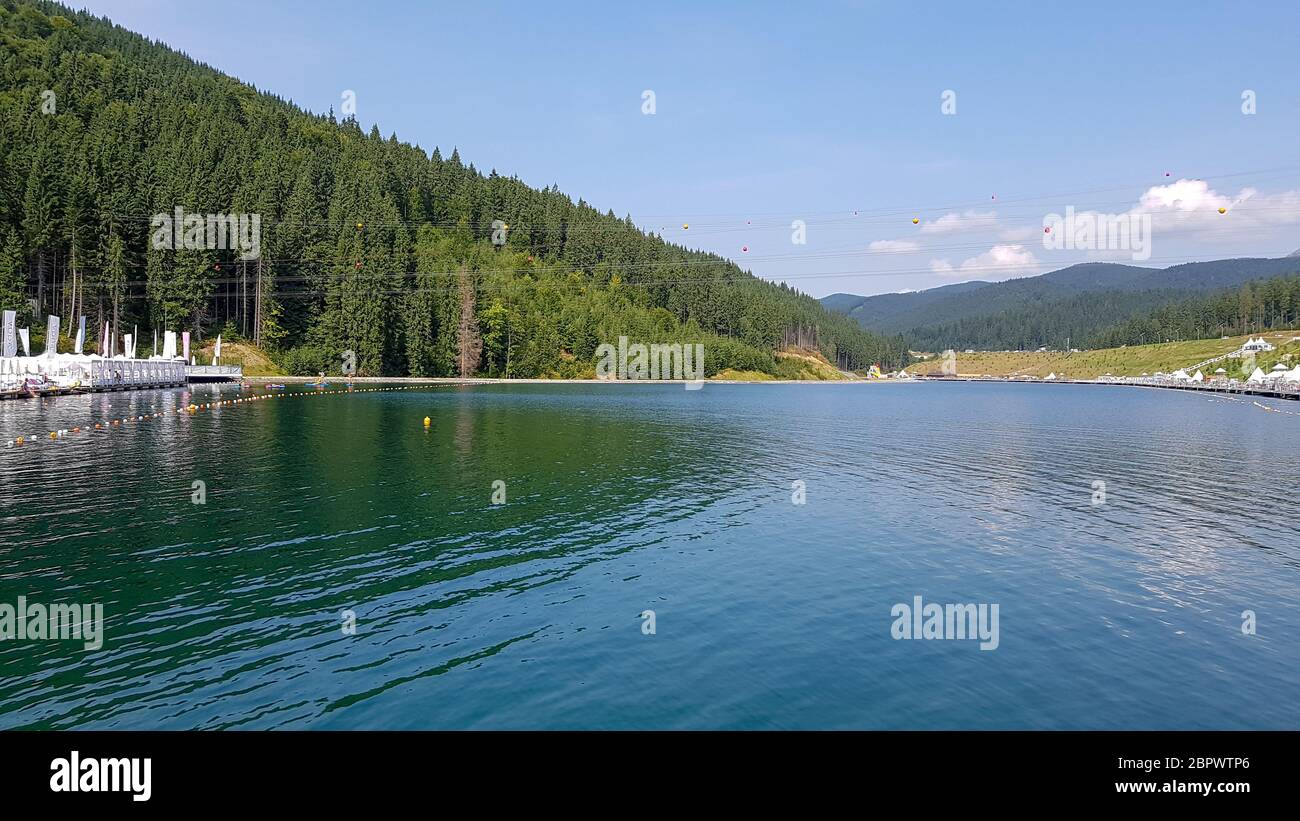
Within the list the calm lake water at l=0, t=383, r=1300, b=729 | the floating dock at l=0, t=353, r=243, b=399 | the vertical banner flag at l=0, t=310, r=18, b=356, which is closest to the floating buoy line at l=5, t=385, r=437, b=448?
the calm lake water at l=0, t=383, r=1300, b=729

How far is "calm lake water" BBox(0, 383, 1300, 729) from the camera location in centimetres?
1791

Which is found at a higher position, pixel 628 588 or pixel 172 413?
pixel 172 413

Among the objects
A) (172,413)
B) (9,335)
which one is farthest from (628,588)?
(9,335)

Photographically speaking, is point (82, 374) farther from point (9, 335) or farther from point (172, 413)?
point (172, 413)

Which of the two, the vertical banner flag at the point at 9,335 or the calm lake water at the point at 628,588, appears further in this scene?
the vertical banner flag at the point at 9,335

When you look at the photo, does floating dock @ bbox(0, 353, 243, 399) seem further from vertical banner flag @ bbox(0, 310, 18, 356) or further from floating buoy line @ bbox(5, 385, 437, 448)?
floating buoy line @ bbox(5, 385, 437, 448)

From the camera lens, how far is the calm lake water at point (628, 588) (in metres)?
17.9

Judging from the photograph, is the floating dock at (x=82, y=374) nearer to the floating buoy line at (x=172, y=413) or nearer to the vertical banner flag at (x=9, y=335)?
the vertical banner flag at (x=9, y=335)

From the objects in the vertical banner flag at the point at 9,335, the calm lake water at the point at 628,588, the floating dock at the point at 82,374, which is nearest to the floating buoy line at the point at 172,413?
the calm lake water at the point at 628,588

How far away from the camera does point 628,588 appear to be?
27.0 meters

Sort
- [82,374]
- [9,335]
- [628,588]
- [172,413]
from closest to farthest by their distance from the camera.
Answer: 1. [628,588]
2. [172,413]
3. [9,335]
4. [82,374]

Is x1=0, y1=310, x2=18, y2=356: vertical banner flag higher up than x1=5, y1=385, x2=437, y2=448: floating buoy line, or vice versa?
x1=0, y1=310, x2=18, y2=356: vertical banner flag

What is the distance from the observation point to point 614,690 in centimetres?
1845
